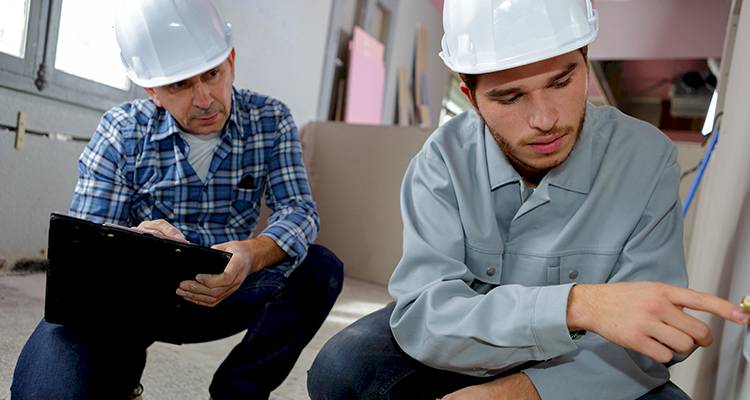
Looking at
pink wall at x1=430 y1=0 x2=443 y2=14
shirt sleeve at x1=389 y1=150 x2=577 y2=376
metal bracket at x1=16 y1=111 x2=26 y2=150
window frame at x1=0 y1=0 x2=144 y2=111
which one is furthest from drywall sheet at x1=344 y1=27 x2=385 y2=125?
shirt sleeve at x1=389 y1=150 x2=577 y2=376

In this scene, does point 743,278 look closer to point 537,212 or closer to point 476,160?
point 537,212

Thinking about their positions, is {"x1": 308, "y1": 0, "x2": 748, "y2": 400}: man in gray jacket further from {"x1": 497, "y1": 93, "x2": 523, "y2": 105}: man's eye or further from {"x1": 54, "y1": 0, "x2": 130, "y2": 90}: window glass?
{"x1": 54, "y1": 0, "x2": 130, "y2": 90}: window glass

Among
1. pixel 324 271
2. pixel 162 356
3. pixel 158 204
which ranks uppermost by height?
pixel 158 204

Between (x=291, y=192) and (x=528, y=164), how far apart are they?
25.6 inches

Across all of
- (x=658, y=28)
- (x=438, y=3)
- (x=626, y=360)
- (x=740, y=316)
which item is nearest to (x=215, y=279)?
(x=626, y=360)

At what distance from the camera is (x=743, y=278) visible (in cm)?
94

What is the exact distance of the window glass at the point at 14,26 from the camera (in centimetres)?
215

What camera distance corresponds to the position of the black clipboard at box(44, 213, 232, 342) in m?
1.02

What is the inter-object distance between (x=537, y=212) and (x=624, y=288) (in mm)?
287

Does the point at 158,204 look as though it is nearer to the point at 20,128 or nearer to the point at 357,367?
the point at 357,367

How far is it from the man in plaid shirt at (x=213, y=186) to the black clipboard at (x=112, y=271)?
0.08m

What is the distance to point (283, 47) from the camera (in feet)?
11.7

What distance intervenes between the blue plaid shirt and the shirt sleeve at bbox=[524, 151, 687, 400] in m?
0.65

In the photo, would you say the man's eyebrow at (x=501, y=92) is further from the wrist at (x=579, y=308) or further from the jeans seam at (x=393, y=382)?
the jeans seam at (x=393, y=382)
